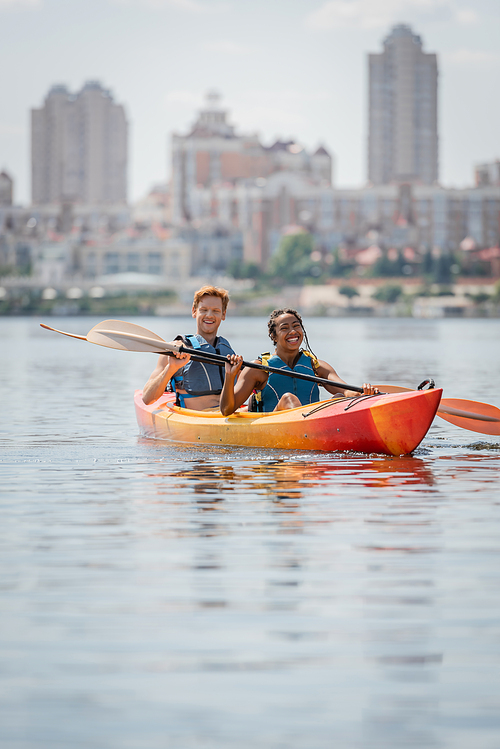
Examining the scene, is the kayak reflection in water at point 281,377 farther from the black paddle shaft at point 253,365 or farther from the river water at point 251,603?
the river water at point 251,603

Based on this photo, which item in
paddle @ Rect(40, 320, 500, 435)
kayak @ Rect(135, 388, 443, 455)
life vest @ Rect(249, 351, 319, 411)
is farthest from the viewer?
paddle @ Rect(40, 320, 500, 435)

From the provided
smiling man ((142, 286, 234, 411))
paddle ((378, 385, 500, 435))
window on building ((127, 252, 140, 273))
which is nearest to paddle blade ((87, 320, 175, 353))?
smiling man ((142, 286, 234, 411))

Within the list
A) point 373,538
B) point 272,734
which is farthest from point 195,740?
point 373,538

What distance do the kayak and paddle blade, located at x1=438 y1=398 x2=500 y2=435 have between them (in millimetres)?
1234

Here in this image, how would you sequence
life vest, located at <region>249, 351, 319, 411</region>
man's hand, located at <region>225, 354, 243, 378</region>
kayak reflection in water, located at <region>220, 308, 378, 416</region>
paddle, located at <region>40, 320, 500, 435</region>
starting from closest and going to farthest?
1. man's hand, located at <region>225, 354, 243, 378</region>
2. kayak reflection in water, located at <region>220, 308, 378, 416</region>
3. life vest, located at <region>249, 351, 319, 411</region>
4. paddle, located at <region>40, 320, 500, 435</region>

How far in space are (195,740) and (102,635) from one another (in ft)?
4.36

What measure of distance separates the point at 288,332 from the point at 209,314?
41.5 inches

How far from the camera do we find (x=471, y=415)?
1310 centimetres

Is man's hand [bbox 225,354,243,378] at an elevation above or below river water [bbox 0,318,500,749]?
above

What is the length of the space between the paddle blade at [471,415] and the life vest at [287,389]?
1.53 m

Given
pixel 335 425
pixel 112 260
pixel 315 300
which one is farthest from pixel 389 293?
pixel 335 425

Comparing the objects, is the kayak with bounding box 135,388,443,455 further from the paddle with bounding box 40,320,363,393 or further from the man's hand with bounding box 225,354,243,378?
the man's hand with bounding box 225,354,243,378

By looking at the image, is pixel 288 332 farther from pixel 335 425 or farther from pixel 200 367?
pixel 200 367

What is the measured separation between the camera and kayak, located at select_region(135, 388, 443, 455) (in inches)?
443
